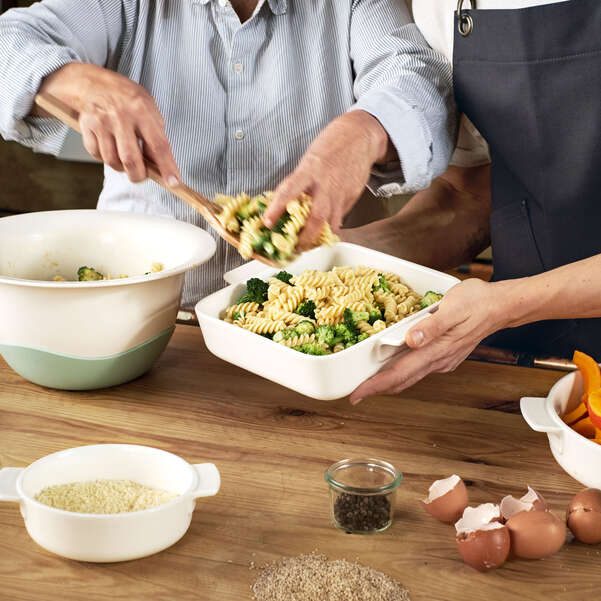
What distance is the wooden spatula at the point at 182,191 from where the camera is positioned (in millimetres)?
1404

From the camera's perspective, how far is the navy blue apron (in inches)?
63.7

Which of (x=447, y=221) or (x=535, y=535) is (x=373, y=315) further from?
(x=447, y=221)

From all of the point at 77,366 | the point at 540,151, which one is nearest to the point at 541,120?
the point at 540,151

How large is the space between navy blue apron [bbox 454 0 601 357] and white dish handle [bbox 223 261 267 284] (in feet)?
2.02

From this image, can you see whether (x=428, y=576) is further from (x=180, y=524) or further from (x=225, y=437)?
(x=225, y=437)

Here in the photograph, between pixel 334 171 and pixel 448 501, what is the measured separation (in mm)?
632

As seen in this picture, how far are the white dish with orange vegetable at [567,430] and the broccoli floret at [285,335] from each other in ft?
1.22

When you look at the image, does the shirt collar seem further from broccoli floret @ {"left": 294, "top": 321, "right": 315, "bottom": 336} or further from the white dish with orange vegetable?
the white dish with orange vegetable

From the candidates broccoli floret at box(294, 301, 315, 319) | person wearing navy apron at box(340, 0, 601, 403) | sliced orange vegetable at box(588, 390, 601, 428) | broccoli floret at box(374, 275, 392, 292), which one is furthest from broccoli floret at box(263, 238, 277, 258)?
sliced orange vegetable at box(588, 390, 601, 428)

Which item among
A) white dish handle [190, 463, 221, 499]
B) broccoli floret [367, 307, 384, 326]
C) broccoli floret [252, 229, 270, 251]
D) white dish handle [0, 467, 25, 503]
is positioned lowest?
white dish handle [190, 463, 221, 499]

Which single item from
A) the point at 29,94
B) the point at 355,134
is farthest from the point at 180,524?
the point at 29,94

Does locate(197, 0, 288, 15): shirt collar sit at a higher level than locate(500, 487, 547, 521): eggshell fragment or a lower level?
higher

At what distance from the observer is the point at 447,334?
1381 mm

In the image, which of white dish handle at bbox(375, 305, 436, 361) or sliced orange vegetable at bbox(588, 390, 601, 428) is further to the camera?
white dish handle at bbox(375, 305, 436, 361)
